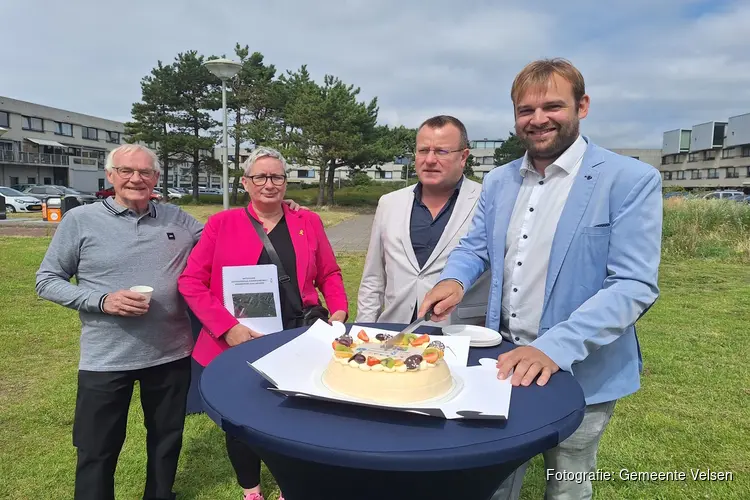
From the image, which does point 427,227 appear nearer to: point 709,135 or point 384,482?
point 384,482

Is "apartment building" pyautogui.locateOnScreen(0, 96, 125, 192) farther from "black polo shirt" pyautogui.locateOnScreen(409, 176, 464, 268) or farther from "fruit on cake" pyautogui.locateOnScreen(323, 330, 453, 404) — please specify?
"fruit on cake" pyautogui.locateOnScreen(323, 330, 453, 404)

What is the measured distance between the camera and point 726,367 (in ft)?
18.4

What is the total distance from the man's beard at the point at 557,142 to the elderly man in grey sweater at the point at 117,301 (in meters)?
1.90

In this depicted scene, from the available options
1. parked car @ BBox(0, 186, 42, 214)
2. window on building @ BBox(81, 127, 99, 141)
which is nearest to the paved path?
parked car @ BBox(0, 186, 42, 214)

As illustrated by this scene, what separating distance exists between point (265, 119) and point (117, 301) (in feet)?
110

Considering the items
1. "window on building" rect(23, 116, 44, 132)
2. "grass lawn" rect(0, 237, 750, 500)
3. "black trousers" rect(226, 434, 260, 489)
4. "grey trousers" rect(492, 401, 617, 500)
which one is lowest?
"grass lawn" rect(0, 237, 750, 500)

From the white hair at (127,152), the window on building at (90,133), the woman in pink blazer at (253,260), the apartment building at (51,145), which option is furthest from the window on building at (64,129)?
the woman in pink blazer at (253,260)

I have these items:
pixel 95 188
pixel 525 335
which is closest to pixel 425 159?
pixel 525 335

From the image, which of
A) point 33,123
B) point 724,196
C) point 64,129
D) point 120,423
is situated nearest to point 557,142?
point 120,423

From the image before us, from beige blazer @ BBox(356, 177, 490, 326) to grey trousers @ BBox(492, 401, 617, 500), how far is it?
92 centimetres

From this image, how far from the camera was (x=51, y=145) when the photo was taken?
49.5m

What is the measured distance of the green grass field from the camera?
3.42 meters

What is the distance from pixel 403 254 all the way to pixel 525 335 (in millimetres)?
1084

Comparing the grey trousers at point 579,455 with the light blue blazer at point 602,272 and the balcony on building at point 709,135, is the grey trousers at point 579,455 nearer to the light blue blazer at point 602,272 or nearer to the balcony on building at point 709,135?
the light blue blazer at point 602,272
